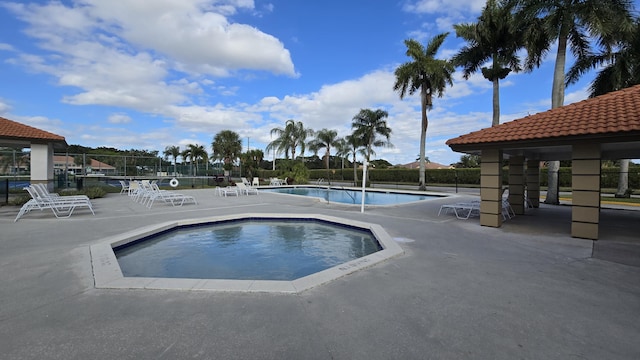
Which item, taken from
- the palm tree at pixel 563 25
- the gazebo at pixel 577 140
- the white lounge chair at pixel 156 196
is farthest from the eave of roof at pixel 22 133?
the palm tree at pixel 563 25

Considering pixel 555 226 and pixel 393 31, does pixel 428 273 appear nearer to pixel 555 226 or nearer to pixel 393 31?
pixel 555 226

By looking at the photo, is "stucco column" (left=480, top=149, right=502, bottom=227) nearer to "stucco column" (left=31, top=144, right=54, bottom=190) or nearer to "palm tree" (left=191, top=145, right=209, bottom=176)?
"stucco column" (left=31, top=144, right=54, bottom=190)

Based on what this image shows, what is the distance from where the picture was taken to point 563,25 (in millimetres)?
13602

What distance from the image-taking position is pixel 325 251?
666 centimetres

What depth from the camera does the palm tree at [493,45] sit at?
19.5m

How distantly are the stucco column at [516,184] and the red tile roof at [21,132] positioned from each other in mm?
18760

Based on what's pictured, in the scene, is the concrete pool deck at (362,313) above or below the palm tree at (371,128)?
below

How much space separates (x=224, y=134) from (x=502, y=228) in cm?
4563

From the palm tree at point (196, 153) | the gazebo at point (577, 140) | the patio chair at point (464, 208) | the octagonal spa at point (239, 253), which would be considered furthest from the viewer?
the palm tree at point (196, 153)

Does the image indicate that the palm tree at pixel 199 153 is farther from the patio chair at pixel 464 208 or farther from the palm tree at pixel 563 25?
the patio chair at pixel 464 208

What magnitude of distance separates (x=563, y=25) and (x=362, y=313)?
16.8 m

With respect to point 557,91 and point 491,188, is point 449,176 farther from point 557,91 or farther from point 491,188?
point 491,188

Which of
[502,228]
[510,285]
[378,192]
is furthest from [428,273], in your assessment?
[378,192]

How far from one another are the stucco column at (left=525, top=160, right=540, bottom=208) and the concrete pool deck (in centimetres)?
889
